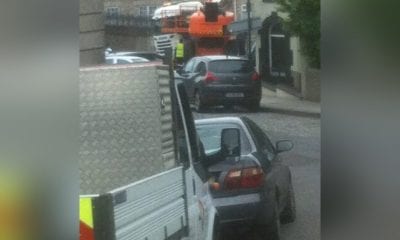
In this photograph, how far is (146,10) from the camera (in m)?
3.20

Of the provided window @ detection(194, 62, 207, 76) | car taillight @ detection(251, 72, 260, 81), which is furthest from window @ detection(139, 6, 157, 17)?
car taillight @ detection(251, 72, 260, 81)

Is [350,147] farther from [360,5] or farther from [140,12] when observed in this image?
[140,12]

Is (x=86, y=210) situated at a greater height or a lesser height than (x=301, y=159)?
lesser

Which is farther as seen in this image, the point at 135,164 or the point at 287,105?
the point at 287,105

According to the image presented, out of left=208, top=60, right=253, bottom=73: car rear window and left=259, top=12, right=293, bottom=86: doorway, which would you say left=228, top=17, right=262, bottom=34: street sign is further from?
left=208, top=60, right=253, bottom=73: car rear window

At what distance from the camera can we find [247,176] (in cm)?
314

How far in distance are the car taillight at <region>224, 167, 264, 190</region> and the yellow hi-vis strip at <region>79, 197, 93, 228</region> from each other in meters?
0.57

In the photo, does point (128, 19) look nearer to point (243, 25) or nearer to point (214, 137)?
point (243, 25)

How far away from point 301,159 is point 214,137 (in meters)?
0.38

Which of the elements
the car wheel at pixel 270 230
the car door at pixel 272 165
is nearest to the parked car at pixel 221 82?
the car door at pixel 272 165

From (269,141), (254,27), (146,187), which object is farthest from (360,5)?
(146,187)

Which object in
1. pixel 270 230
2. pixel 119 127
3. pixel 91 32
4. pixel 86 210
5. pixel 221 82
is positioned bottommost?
pixel 270 230

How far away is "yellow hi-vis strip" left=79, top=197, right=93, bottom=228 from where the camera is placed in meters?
3.09

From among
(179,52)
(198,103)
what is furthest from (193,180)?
(179,52)
